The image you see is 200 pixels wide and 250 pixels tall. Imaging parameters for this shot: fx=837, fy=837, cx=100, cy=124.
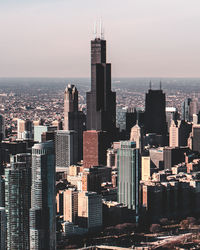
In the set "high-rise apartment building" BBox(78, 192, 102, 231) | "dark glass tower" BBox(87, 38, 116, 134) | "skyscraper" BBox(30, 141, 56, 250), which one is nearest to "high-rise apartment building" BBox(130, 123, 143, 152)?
"dark glass tower" BBox(87, 38, 116, 134)

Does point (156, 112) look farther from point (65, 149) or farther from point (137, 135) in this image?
point (65, 149)

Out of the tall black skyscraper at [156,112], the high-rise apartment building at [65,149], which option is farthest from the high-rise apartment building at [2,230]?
the tall black skyscraper at [156,112]

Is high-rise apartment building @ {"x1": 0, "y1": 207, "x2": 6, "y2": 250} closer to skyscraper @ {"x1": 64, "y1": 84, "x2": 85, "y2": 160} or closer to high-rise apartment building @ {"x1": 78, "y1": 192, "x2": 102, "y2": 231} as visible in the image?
high-rise apartment building @ {"x1": 78, "y1": 192, "x2": 102, "y2": 231}

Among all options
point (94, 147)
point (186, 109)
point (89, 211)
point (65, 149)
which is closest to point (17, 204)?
point (89, 211)

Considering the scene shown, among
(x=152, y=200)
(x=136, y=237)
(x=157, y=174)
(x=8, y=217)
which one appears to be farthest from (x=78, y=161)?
(x=8, y=217)

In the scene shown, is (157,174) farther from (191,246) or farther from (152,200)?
(191,246)

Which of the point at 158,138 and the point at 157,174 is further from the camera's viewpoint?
the point at 158,138
